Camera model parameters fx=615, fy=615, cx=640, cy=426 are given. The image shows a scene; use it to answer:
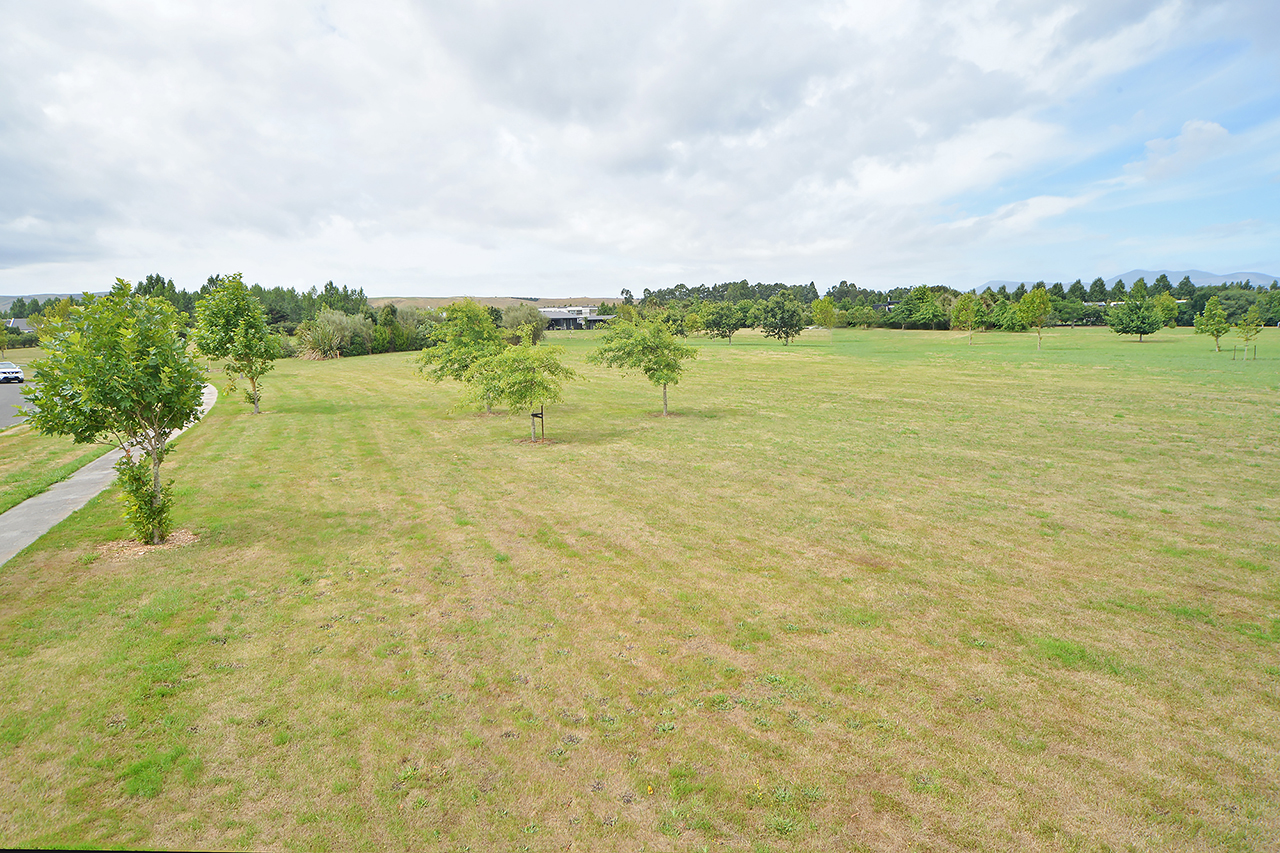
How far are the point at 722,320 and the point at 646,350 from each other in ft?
249

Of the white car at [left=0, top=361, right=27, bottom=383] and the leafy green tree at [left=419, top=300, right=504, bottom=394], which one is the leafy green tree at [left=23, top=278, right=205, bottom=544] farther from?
the white car at [left=0, top=361, right=27, bottom=383]

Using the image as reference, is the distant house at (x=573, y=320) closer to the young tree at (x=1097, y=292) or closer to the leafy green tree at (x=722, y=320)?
the leafy green tree at (x=722, y=320)

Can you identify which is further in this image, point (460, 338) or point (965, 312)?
point (965, 312)

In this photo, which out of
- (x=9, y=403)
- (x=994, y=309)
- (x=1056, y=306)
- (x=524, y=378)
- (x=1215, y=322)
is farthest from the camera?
(x=1056, y=306)

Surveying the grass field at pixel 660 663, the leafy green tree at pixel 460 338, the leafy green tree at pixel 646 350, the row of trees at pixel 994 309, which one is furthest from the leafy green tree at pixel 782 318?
the grass field at pixel 660 663

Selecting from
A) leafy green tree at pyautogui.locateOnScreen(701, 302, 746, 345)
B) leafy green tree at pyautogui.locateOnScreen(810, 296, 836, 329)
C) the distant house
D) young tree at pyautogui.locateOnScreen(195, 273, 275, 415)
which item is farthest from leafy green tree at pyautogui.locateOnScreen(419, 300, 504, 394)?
the distant house

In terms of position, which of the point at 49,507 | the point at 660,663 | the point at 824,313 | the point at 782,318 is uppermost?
the point at 824,313

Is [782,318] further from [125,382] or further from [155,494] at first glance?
[125,382]

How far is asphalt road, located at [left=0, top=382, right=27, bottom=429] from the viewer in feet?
91.6

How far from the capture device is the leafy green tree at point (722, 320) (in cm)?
9856

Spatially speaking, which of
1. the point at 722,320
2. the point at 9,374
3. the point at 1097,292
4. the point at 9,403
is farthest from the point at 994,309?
the point at 9,374

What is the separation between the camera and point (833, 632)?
841cm

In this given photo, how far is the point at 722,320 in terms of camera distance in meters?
98.9

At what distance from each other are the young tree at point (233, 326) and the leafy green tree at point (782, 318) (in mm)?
71545
